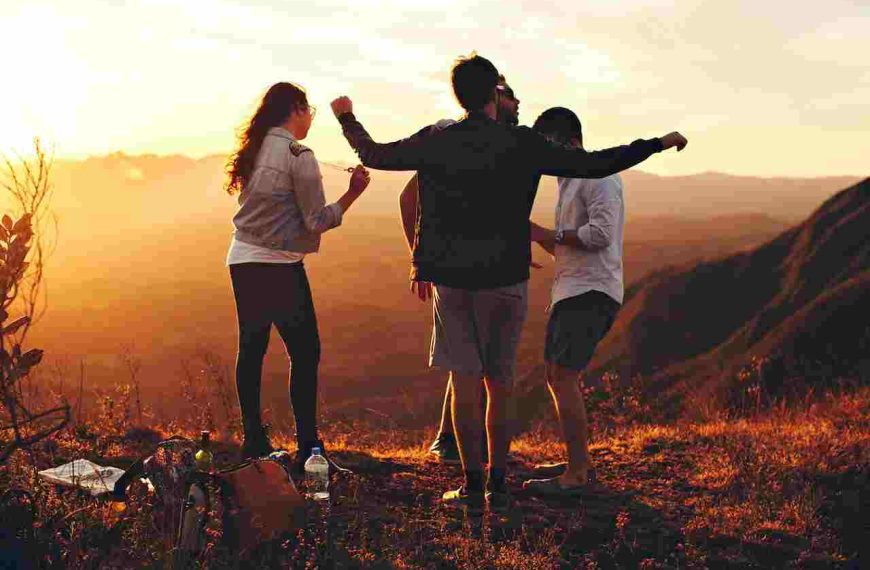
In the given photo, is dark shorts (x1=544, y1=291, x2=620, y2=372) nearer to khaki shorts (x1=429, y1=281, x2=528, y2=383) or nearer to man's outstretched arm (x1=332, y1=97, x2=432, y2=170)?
khaki shorts (x1=429, y1=281, x2=528, y2=383)

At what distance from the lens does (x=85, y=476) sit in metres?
4.44

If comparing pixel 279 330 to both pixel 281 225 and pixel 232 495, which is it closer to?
pixel 281 225

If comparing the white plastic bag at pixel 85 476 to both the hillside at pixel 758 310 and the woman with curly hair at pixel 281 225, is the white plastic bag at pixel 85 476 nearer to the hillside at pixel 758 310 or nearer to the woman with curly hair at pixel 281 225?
the woman with curly hair at pixel 281 225

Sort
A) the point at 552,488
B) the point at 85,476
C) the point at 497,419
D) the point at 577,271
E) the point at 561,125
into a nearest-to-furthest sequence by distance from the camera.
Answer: the point at 85,476 → the point at 497,419 → the point at 561,125 → the point at 577,271 → the point at 552,488

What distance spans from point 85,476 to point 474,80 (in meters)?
2.68

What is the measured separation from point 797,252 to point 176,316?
109ft

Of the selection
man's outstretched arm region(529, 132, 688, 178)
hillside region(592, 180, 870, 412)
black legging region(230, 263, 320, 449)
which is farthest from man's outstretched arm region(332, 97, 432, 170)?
hillside region(592, 180, 870, 412)

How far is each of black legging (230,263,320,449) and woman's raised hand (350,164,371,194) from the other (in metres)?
0.60

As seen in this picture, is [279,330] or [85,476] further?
[279,330]

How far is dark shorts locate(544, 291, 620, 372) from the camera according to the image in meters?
4.94

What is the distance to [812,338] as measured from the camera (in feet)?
61.7

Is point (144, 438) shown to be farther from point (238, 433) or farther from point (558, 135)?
point (558, 135)

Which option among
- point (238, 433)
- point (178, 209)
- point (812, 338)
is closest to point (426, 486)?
point (238, 433)

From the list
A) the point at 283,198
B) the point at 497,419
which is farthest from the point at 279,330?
the point at 497,419
